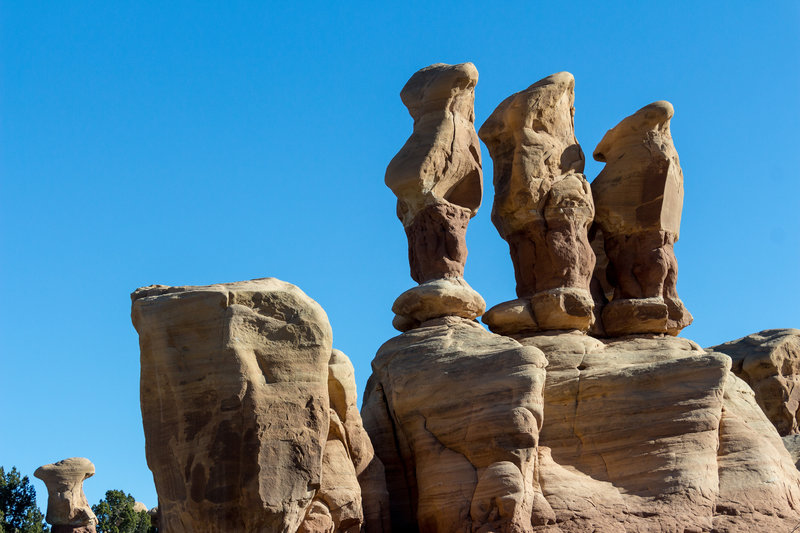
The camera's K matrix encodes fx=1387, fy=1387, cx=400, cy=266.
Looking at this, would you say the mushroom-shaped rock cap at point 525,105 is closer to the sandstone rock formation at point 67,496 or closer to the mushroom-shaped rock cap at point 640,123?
the mushroom-shaped rock cap at point 640,123

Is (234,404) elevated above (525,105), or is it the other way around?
(525,105)

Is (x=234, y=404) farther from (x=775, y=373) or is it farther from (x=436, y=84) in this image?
(x=775, y=373)

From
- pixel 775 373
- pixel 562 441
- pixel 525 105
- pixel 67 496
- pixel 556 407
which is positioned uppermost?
pixel 525 105

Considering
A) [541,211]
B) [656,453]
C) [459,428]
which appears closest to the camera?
[459,428]

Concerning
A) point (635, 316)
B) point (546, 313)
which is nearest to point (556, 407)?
point (546, 313)

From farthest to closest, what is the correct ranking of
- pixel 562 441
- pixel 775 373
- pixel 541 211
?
pixel 775 373, pixel 541 211, pixel 562 441

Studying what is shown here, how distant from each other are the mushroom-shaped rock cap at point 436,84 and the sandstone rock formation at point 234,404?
17.8ft

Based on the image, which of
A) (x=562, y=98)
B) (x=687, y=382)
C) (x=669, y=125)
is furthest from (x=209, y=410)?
(x=669, y=125)

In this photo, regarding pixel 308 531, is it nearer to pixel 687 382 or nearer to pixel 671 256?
pixel 687 382

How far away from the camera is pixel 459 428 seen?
17.2 meters

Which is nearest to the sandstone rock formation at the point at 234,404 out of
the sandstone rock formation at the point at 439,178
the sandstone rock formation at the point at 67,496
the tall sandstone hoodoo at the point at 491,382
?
the tall sandstone hoodoo at the point at 491,382

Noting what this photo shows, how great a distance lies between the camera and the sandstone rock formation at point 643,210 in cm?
2166

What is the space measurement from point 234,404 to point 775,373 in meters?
13.2

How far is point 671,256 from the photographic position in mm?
22016
